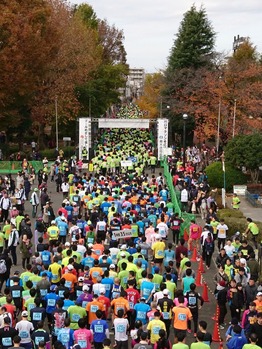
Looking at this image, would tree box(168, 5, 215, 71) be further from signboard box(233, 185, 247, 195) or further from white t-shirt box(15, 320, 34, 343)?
white t-shirt box(15, 320, 34, 343)

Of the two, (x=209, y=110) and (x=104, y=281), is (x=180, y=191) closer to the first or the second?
(x=104, y=281)

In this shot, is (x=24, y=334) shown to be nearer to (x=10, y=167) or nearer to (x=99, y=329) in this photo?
(x=99, y=329)

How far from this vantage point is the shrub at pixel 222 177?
35000mm

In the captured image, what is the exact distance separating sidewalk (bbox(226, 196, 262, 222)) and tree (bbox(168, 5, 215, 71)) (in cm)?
2516

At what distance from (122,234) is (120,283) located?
12.2 ft

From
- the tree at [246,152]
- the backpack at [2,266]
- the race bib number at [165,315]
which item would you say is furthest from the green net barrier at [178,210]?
the race bib number at [165,315]

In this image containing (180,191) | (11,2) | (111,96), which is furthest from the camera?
(111,96)

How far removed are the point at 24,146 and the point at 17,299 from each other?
41.5 m

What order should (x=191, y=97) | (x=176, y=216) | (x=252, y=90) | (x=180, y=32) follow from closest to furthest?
(x=176, y=216) → (x=252, y=90) → (x=191, y=97) → (x=180, y=32)

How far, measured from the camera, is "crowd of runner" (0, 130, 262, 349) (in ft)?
34.7

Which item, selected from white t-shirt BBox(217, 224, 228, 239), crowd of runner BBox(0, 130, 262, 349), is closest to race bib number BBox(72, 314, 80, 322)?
crowd of runner BBox(0, 130, 262, 349)

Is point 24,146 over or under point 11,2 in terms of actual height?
under

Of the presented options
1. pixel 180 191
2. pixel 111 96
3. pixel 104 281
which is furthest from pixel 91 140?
pixel 104 281

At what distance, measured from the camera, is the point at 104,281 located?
12.9m
